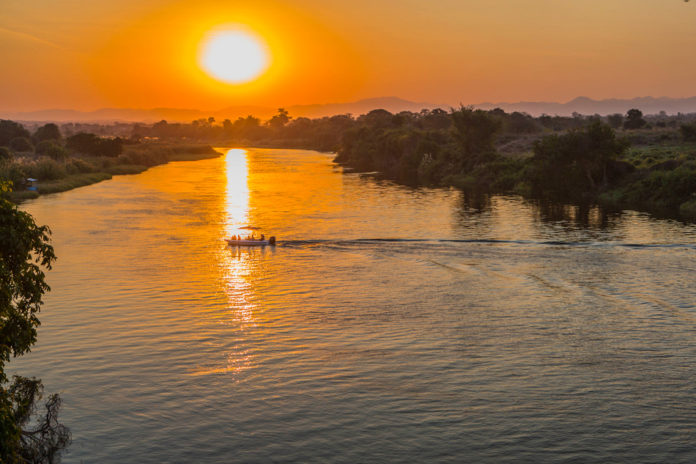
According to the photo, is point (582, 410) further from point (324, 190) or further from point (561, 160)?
point (324, 190)

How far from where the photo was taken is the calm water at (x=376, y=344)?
28.3m

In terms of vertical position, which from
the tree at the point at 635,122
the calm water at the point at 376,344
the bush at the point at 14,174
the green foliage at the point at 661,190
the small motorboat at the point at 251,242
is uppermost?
the tree at the point at 635,122

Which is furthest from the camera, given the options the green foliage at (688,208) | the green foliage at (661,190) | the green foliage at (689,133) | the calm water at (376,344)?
the green foliage at (689,133)

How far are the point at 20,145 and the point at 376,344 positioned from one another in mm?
177860

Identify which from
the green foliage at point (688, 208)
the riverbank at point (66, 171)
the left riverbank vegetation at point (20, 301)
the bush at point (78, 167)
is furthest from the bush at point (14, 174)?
the green foliage at point (688, 208)

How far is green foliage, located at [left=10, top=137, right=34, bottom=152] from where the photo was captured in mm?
189375

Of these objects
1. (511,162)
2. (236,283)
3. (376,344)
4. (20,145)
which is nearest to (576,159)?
(511,162)

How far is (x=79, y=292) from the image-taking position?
50.7 m

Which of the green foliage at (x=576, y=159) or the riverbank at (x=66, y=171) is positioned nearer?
the green foliage at (x=576, y=159)

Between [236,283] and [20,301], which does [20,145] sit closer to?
[236,283]

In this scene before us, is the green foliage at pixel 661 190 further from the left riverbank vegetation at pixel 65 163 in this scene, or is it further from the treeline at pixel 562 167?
the left riverbank vegetation at pixel 65 163

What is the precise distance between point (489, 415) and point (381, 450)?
538 cm

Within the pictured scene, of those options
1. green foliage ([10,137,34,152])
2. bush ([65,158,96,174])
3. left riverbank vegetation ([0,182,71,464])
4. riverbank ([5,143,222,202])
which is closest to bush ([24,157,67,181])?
riverbank ([5,143,222,202])

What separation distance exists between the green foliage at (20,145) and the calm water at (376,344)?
4991 inches
